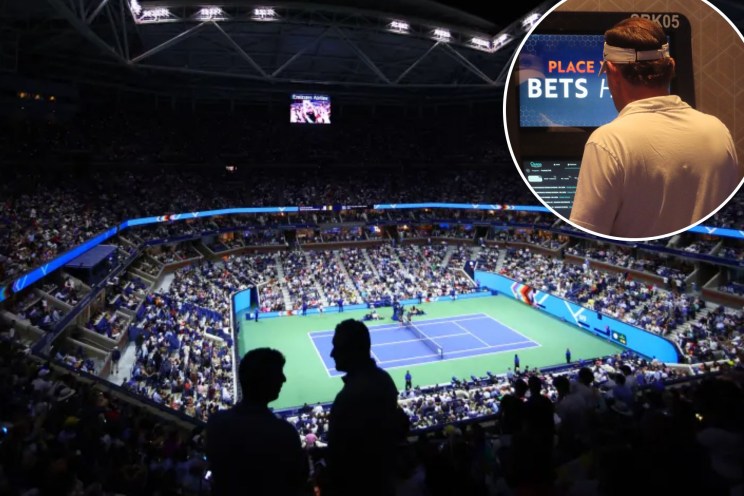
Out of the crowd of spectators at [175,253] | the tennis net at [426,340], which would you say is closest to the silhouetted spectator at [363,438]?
the tennis net at [426,340]

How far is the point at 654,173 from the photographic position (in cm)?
408

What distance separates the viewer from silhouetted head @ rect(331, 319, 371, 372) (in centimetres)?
234

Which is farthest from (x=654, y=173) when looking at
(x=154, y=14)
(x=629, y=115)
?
(x=154, y=14)

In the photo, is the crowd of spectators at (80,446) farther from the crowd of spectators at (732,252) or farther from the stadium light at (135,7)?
the crowd of spectators at (732,252)

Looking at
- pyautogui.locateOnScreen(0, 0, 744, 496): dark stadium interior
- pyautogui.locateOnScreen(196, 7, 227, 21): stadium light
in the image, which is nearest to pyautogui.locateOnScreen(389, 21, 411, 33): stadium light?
pyautogui.locateOnScreen(0, 0, 744, 496): dark stadium interior

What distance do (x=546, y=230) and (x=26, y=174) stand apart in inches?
1459

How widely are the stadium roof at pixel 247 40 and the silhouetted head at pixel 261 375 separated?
19.5 m

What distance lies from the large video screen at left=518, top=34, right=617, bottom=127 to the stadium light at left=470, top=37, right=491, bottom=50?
2763 centimetres

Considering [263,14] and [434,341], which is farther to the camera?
[434,341]

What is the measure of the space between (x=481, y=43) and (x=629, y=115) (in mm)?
28442

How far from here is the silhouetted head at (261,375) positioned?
2.23 meters

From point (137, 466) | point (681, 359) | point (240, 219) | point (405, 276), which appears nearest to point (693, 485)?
point (137, 466)

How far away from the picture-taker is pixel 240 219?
42.8m

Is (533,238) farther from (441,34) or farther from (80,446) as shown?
(80,446)
